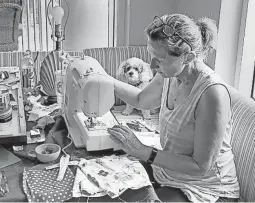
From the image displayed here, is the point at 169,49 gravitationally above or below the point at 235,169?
above

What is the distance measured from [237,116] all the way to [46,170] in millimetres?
895

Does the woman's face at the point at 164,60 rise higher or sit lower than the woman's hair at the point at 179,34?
lower

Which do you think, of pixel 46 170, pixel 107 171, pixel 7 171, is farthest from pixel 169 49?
pixel 7 171

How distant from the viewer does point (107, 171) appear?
4.42ft

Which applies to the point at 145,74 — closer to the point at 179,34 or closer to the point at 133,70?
the point at 133,70

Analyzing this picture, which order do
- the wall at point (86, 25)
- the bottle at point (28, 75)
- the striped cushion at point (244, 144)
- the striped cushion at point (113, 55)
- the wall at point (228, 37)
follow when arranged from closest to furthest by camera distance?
the striped cushion at point (244, 144) < the bottle at point (28, 75) < the wall at point (228, 37) < the striped cushion at point (113, 55) < the wall at point (86, 25)

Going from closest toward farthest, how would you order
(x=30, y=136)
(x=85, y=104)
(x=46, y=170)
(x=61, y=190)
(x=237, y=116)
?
(x=61, y=190), (x=46, y=170), (x=85, y=104), (x=30, y=136), (x=237, y=116)

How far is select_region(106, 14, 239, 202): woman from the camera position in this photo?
54.4 inches

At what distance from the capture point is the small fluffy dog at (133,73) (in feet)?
8.12

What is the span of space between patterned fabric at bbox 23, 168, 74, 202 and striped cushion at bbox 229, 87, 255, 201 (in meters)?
0.74

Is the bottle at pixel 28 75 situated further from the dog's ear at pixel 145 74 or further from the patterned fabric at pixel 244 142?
the patterned fabric at pixel 244 142

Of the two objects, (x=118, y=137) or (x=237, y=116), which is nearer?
(x=118, y=137)

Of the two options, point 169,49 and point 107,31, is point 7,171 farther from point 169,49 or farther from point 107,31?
point 107,31

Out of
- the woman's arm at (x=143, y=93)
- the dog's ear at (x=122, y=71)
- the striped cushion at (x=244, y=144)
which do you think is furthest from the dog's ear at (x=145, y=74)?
the striped cushion at (x=244, y=144)
